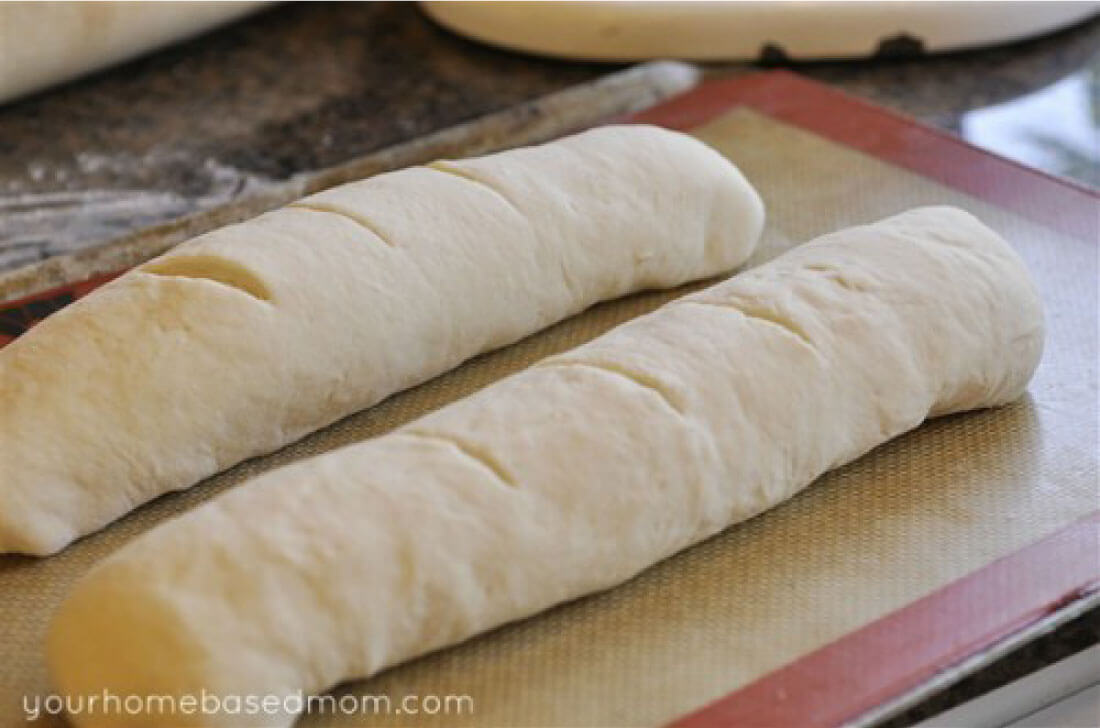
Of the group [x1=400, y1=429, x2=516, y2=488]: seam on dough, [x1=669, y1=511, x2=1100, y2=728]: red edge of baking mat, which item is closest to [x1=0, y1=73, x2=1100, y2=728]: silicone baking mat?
[x1=669, y1=511, x2=1100, y2=728]: red edge of baking mat

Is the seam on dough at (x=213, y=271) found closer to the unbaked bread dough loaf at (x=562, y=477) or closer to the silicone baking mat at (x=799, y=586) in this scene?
the silicone baking mat at (x=799, y=586)

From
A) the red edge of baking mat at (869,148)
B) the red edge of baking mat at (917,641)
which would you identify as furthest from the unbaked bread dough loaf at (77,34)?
the red edge of baking mat at (917,641)

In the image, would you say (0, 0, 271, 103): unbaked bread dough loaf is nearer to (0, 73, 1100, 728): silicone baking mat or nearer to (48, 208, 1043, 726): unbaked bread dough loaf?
(0, 73, 1100, 728): silicone baking mat

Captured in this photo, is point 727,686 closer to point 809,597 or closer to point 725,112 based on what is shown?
point 809,597

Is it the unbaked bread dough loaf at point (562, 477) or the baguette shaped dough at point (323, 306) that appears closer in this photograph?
the unbaked bread dough loaf at point (562, 477)

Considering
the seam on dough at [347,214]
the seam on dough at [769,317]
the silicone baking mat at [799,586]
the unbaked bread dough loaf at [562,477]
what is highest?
the seam on dough at [347,214]

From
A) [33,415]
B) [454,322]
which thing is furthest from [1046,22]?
[33,415]

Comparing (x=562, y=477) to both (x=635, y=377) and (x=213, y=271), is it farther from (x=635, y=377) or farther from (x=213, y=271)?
(x=213, y=271)
